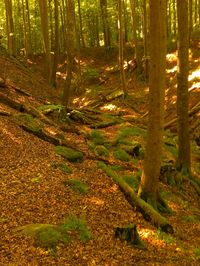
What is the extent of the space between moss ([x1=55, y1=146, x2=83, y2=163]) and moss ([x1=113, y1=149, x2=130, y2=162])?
182cm

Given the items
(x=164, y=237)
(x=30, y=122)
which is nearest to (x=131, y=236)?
(x=164, y=237)

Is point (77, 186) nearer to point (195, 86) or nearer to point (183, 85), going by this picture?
point (183, 85)

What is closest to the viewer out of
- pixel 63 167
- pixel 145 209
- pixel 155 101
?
pixel 155 101

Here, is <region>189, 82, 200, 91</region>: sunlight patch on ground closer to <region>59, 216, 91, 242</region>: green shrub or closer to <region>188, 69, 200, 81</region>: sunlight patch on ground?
<region>188, 69, 200, 81</region>: sunlight patch on ground

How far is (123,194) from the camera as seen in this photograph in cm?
999

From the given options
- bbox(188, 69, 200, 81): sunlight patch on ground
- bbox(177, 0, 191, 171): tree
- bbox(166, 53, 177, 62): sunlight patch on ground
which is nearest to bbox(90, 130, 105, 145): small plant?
bbox(177, 0, 191, 171): tree

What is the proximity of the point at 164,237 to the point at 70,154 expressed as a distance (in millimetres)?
4317

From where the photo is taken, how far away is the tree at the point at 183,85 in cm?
1141

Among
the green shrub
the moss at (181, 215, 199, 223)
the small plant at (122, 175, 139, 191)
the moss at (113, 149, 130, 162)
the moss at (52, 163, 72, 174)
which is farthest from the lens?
the moss at (113, 149, 130, 162)

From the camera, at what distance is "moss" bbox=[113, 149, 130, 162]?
13164mm

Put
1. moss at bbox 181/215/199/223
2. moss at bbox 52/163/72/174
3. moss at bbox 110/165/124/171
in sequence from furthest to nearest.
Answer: moss at bbox 110/165/124/171 → moss at bbox 52/163/72/174 → moss at bbox 181/215/199/223

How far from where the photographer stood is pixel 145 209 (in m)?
9.09

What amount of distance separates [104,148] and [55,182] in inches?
167

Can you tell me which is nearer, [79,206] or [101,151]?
[79,206]
